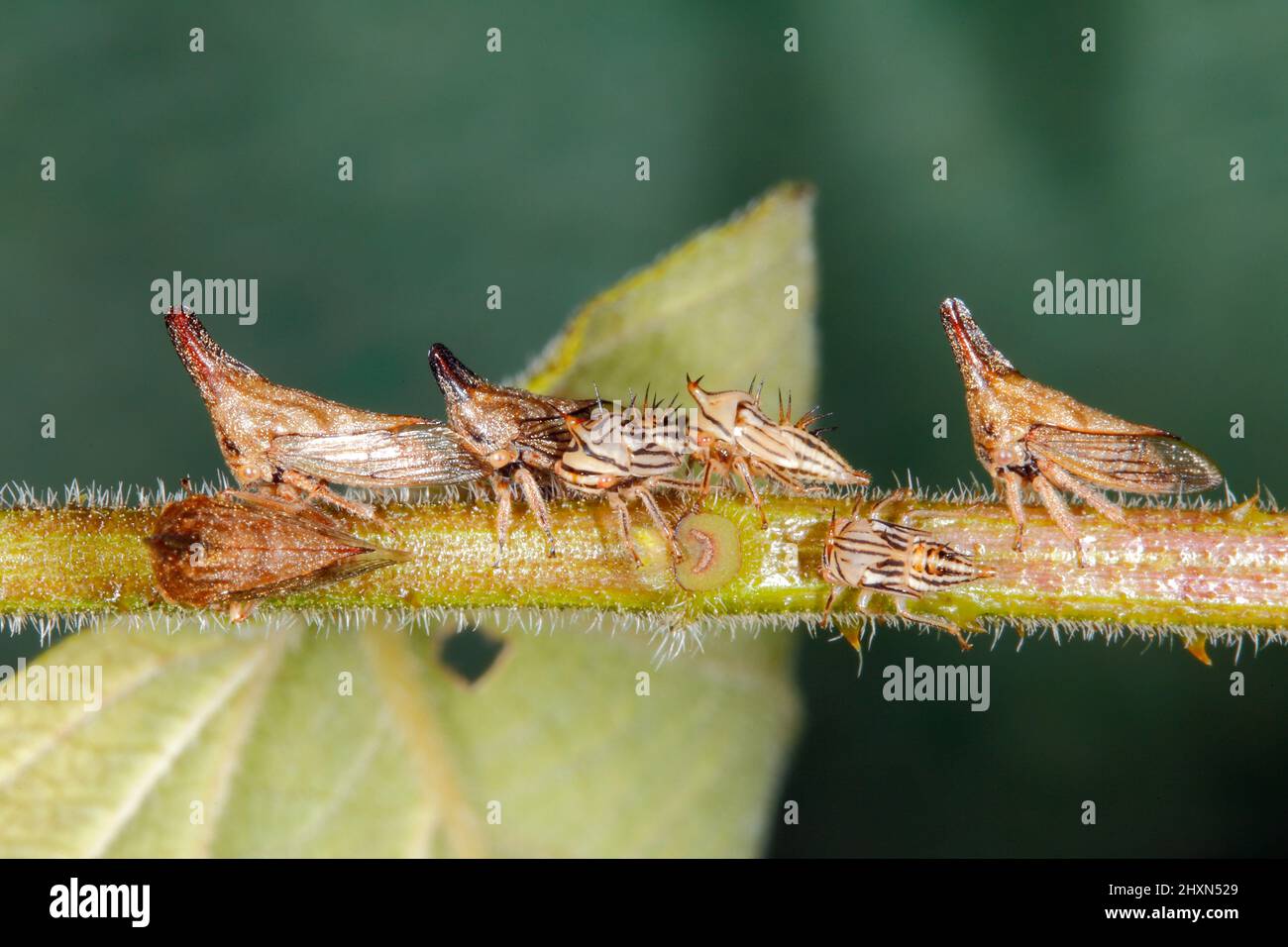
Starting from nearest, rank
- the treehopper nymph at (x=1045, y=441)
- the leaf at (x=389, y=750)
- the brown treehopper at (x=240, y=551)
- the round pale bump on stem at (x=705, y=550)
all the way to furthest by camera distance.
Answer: the brown treehopper at (x=240, y=551), the round pale bump on stem at (x=705, y=550), the treehopper nymph at (x=1045, y=441), the leaf at (x=389, y=750)

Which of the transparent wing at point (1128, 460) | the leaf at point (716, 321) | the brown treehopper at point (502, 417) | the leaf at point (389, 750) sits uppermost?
the leaf at point (716, 321)

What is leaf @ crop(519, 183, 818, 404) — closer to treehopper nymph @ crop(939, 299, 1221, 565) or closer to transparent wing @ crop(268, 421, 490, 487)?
transparent wing @ crop(268, 421, 490, 487)

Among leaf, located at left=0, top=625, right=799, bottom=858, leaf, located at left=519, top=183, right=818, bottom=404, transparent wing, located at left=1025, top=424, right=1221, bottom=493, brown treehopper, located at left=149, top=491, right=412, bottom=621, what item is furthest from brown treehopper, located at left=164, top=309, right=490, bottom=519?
transparent wing, located at left=1025, top=424, right=1221, bottom=493

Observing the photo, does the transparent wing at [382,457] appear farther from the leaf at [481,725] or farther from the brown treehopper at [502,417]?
the leaf at [481,725]

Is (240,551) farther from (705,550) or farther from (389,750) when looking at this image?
(389,750)

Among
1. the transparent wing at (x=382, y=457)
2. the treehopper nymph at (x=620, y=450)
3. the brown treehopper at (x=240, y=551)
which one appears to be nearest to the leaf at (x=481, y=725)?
the transparent wing at (x=382, y=457)

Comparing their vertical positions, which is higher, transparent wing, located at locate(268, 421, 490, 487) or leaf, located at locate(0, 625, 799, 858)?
transparent wing, located at locate(268, 421, 490, 487)

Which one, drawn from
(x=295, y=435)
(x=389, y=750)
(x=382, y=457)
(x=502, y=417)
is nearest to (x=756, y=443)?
(x=502, y=417)
